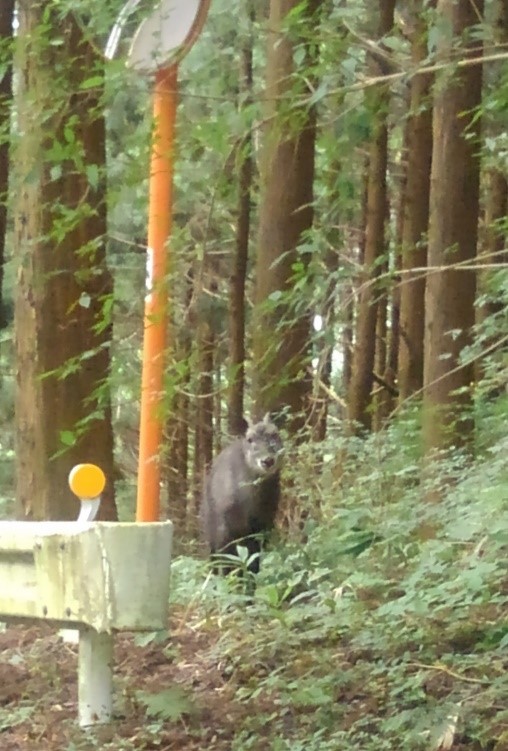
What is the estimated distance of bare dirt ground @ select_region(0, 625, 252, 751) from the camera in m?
5.05

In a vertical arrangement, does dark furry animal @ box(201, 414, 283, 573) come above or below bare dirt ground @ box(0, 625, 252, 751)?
above

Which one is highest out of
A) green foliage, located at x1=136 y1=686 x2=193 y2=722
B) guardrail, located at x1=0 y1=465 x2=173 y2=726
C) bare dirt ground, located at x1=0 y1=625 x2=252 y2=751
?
guardrail, located at x1=0 y1=465 x2=173 y2=726

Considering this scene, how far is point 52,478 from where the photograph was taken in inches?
358

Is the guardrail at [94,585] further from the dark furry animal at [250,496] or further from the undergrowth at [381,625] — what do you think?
the dark furry animal at [250,496]

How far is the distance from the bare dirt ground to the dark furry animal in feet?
11.8

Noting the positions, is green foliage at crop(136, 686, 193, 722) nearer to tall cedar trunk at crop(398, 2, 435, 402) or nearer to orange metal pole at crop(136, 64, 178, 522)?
orange metal pole at crop(136, 64, 178, 522)

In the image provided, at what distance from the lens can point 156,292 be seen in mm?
5543

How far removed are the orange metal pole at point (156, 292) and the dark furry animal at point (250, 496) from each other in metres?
3.60

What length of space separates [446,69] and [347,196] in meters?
0.73

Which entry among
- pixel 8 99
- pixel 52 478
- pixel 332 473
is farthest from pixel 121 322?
pixel 8 99

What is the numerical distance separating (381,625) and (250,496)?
4238 mm

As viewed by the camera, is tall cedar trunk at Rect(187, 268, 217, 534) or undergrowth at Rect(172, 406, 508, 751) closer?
undergrowth at Rect(172, 406, 508, 751)

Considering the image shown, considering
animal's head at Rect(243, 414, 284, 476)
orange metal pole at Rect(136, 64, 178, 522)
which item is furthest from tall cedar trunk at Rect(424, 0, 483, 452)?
orange metal pole at Rect(136, 64, 178, 522)

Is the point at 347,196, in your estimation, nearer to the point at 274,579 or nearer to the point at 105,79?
the point at 105,79
